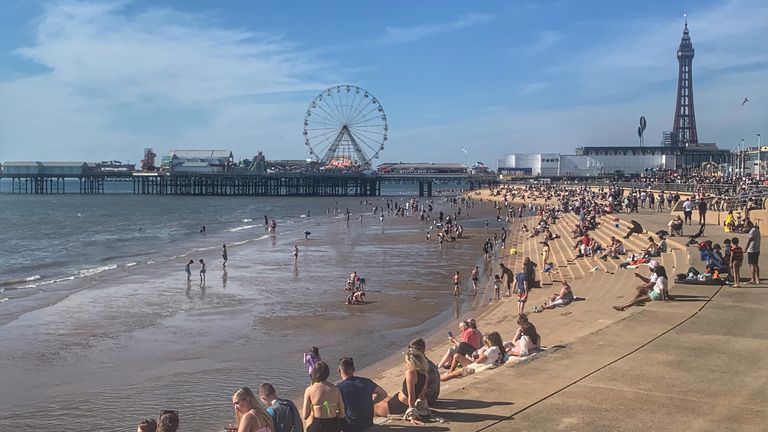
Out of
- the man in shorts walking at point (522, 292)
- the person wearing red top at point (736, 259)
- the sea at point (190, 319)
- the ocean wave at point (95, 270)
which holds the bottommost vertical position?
the ocean wave at point (95, 270)

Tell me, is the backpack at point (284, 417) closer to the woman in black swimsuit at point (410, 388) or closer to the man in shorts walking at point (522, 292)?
the woman in black swimsuit at point (410, 388)

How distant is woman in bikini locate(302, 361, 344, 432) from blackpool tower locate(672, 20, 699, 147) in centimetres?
15470

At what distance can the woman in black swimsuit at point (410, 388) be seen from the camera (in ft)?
21.7

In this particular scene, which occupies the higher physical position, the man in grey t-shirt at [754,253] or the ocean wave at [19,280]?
the man in grey t-shirt at [754,253]

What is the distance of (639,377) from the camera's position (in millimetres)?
7223

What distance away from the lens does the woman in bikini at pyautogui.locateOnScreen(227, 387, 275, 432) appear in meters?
5.47

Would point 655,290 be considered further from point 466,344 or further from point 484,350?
point 484,350

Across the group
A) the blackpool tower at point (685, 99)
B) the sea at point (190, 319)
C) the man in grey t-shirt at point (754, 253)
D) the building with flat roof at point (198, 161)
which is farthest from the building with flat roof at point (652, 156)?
the man in grey t-shirt at point (754, 253)

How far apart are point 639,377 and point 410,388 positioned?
8.47 feet

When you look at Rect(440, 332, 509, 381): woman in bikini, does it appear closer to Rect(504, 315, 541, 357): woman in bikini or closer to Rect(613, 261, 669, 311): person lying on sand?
Rect(504, 315, 541, 357): woman in bikini

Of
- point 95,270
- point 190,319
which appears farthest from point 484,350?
point 95,270

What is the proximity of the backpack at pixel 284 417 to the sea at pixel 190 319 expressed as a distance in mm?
3826

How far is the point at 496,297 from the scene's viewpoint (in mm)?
19016

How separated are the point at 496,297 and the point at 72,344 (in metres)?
11.0
